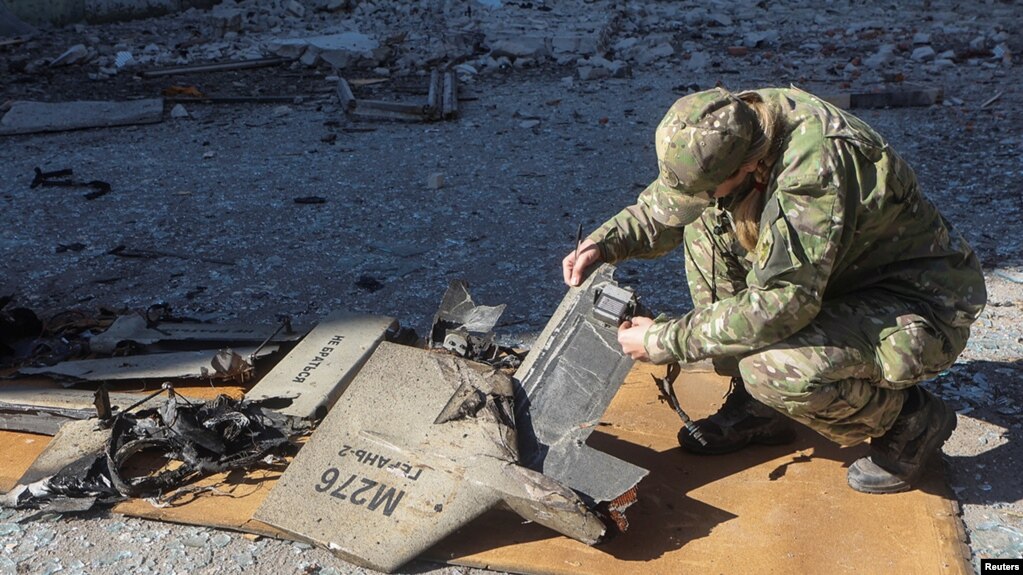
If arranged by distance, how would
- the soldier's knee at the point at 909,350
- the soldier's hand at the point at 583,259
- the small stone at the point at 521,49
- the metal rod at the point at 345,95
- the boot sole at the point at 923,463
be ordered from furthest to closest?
1. the small stone at the point at 521,49
2. the metal rod at the point at 345,95
3. the soldier's hand at the point at 583,259
4. the boot sole at the point at 923,463
5. the soldier's knee at the point at 909,350

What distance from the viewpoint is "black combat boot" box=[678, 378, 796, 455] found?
2939mm

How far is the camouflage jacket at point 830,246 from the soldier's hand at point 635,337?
77 millimetres

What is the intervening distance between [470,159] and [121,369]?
338 cm

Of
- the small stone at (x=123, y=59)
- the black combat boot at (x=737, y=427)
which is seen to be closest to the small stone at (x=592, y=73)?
the small stone at (x=123, y=59)

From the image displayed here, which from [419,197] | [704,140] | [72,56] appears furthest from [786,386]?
[72,56]

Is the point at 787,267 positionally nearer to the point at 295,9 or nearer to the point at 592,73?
the point at 592,73

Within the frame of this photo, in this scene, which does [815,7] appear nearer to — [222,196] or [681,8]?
[681,8]

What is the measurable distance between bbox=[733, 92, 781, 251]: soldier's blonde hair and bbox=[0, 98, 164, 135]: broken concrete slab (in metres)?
6.13

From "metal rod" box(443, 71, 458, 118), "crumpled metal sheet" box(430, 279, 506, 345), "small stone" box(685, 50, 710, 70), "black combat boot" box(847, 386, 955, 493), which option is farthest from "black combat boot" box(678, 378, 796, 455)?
"small stone" box(685, 50, 710, 70)

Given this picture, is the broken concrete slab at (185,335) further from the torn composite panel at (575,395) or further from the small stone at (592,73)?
the small stone at (592,73)

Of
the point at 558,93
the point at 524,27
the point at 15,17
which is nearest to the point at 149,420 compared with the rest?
the point at 558,93

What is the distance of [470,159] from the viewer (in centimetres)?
636

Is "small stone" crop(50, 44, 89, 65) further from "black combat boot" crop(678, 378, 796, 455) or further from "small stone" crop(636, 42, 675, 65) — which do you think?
"black combat boot" crop(678, 378, 796, 455)

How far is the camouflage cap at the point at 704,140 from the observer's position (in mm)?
2242
